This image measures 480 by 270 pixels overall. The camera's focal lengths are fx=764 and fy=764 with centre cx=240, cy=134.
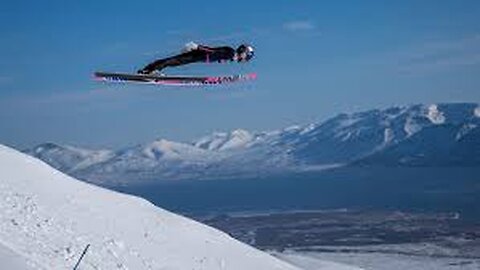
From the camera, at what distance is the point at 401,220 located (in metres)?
173

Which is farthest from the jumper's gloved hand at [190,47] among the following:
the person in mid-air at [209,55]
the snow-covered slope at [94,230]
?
the snow-covered slope at [94,230]

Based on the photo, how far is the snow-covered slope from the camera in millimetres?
36531

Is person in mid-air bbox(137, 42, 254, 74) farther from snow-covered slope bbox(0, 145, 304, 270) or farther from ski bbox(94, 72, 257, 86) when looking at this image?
snow-covered slope bbox(0, 145, 304, 270)

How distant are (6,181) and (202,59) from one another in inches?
1176

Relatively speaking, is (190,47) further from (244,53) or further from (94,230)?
(94,230)

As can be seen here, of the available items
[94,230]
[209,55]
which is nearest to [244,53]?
[209,55]

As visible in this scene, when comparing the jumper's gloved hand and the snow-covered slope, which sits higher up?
the jumper's gloved hand

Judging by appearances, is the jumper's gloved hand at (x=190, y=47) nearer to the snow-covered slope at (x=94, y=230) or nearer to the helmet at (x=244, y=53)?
the helmet at (x=244, y=53)

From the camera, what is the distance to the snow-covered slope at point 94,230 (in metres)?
36.5

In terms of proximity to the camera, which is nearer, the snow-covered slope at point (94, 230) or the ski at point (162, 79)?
the ski at point (162, 79)

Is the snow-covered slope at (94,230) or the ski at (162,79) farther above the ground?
the ski at (162,79)

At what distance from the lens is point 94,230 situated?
4441cm

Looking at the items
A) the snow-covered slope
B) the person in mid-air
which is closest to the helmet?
the person in mid-air

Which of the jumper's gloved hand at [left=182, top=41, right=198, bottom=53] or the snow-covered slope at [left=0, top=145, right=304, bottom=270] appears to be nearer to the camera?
the jumper's gloved hand at [left=182, top=41, right=198, bottom=53]
